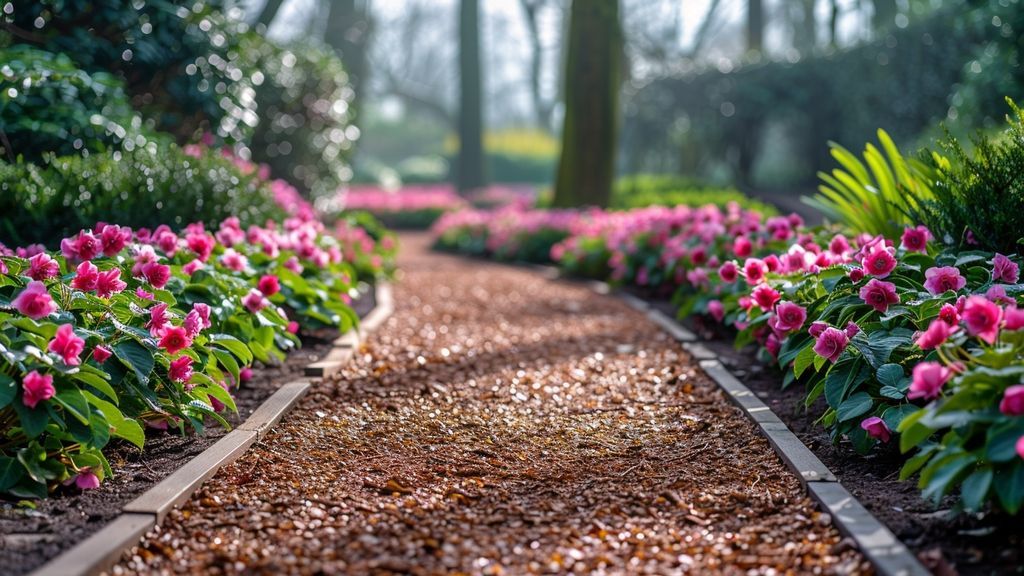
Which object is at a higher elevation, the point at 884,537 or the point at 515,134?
the point at 515,134

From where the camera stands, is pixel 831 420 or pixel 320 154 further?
→ pixel 320 154

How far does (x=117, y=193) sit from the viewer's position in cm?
517

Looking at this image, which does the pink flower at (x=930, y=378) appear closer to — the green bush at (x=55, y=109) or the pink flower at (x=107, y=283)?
the pink flower at (x=107, y=283)

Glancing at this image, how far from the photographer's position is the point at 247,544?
8.52 feet

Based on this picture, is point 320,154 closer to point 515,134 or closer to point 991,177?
point 991,177

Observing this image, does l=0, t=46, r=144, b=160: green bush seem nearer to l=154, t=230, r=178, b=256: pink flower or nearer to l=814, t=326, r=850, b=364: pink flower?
l=154, t=230, r=178, b=256: pink flower

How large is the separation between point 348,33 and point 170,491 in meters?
21.9

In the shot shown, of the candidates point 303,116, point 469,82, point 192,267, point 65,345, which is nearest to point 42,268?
point 65,345

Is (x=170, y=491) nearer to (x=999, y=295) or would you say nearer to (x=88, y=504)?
(x=88, y=504)

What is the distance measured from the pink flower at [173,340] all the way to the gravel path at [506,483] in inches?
17.4

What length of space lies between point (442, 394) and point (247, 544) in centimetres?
187

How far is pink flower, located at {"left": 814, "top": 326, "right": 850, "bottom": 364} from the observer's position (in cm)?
315

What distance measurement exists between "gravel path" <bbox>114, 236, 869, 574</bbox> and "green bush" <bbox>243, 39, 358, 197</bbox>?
19.0 feet

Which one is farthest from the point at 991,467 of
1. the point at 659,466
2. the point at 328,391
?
the point at 328,391
